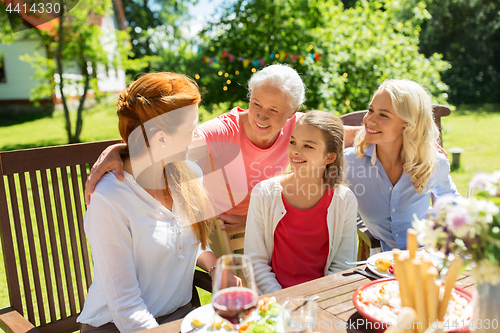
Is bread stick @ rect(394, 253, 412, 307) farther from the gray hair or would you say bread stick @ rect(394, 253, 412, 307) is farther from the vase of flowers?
the gray hair

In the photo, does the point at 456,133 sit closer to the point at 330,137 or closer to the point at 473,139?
the point at 473,139

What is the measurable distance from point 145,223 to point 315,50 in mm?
5151

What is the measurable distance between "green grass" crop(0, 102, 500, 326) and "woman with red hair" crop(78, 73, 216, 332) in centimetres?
502

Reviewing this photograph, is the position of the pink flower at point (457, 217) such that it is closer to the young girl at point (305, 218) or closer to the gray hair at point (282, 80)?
the young girl at point (305, 218)

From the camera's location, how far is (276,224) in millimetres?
2279

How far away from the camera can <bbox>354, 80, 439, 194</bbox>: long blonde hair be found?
2580 mm

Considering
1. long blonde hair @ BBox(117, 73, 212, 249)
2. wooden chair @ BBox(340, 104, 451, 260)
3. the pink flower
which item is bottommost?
wooden chair @ BBox(340, 104, 451, 260)

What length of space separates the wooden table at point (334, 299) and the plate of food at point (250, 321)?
2.2 inches

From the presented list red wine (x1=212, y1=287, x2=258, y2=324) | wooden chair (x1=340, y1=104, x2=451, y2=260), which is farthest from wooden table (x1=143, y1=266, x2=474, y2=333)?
wooden chair (x1=340, y1=104, x2=451, y2=260)

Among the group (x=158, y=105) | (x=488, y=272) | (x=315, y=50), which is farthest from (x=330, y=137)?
(x=315, y=50)

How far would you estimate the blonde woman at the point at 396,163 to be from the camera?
262 centimetres

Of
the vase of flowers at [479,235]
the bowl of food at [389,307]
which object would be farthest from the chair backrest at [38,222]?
the vase of flowers at [479,235]

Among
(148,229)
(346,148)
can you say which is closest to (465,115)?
(346,148)

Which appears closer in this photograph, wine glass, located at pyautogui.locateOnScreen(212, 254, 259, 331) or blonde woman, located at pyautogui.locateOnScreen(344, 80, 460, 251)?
wine glass, located at pyautogui.locateOnScreen(212, 254, 259, 331)
